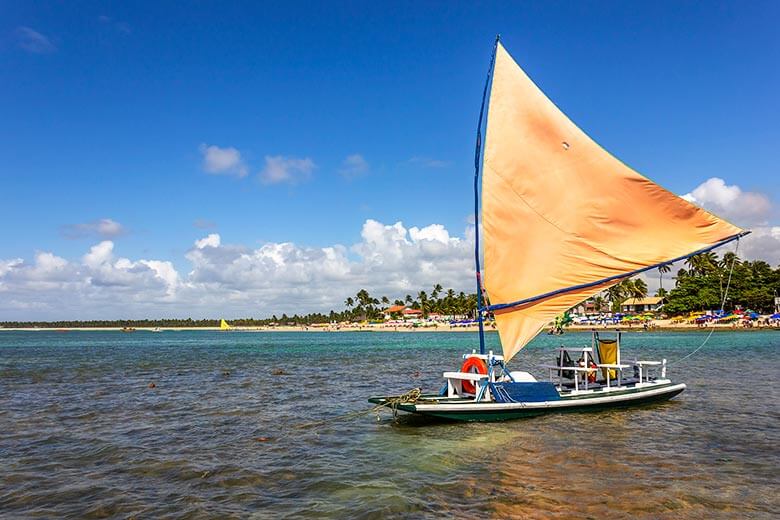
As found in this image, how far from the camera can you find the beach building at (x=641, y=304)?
164 m

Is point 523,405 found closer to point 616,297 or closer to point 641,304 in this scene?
point 616,297

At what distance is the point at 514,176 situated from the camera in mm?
18312

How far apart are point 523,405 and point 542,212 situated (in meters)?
6.77

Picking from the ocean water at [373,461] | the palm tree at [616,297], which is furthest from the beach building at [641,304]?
the ocean water at [373,461]

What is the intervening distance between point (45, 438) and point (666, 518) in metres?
19.7

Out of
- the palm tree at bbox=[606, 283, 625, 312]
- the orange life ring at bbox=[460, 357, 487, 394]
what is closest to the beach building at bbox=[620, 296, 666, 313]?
the palm tree at bbox=[606, 283, 625, 312]

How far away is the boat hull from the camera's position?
1850 centimetres

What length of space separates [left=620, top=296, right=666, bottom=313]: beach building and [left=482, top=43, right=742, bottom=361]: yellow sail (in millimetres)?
159410

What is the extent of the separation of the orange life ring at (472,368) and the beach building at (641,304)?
159 m

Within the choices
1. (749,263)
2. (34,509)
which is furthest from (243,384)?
(749,263)

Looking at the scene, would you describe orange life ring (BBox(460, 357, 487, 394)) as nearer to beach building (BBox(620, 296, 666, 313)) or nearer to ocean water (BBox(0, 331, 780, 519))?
ocean water (BBox(0, 331, 780, 519))

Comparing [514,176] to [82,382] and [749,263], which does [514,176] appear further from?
[749,263]

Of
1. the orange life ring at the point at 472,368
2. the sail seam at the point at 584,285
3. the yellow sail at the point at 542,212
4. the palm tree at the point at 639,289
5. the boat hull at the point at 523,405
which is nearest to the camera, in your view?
the sail seam at the point at 584,285

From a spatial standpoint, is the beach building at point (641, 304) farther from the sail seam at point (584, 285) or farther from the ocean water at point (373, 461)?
the sail seam at point (584, 285)
